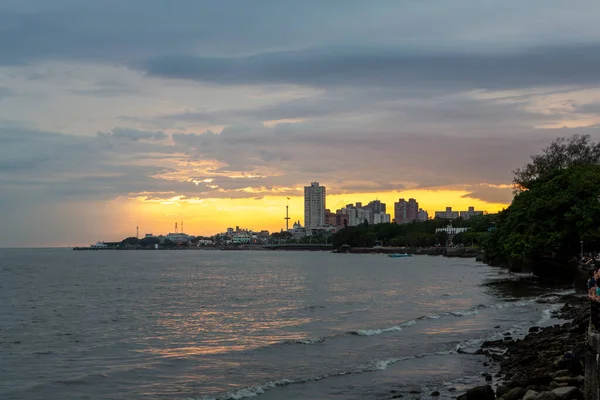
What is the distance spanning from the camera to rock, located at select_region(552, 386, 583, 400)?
55.6ft

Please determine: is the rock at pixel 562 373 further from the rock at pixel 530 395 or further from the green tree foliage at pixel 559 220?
the green tree foliage at pixel 559 220

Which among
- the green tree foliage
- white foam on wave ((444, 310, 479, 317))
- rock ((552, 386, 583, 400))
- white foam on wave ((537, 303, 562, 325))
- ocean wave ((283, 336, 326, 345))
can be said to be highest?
the green tree foliage

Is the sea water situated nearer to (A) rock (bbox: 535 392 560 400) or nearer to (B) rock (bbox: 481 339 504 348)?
(B) rock (bbox: 481 339 504 348)

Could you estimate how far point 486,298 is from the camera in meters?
57.5

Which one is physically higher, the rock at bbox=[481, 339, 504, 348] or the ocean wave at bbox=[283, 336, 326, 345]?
the rock at bbox=[481, 339, 504, 348]

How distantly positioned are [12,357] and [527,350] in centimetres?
2222

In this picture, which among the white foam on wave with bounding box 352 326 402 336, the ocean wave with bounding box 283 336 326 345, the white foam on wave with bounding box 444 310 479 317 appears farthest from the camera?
the white foam on wave with bounding box 444 310 479 317

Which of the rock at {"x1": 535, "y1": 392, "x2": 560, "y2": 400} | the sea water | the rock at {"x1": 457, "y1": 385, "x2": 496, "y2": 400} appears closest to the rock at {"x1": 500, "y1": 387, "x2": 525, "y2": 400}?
the rock at {"x1": 457, "y1": 385, "x2": 496, "y2": 400}

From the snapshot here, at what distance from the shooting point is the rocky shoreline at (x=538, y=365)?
61.4ft

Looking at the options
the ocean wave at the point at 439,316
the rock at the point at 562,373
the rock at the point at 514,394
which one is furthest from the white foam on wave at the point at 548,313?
the rock at the point at 514,394

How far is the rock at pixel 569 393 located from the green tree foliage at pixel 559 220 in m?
44.1

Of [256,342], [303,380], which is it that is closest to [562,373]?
[303,380]

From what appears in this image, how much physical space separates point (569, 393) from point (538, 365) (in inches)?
290

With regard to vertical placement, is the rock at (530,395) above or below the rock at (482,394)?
above
